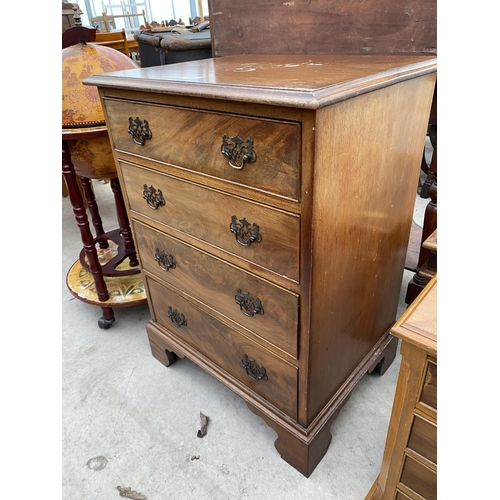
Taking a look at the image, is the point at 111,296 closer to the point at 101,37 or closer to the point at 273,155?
the point at 273,155

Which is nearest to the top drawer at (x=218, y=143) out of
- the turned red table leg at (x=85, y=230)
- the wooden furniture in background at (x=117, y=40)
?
the turned red table leg at (x=85, y=230)

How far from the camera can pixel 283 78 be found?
0.96m

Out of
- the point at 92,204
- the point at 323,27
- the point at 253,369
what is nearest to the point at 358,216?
the point at 253,369

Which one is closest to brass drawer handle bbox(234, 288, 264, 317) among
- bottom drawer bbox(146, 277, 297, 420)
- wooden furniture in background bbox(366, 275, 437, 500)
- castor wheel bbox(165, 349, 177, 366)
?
bottom drawer bbox(146, 277, 297, 420)

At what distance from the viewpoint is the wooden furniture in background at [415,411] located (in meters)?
0.80

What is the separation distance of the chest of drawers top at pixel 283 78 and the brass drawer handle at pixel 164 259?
60 cm

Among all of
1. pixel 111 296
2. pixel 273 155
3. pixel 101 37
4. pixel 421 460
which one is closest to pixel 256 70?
pixel 273 155

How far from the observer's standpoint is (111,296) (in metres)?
2.17

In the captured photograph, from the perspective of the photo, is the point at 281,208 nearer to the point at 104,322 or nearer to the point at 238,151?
the point at 238,151

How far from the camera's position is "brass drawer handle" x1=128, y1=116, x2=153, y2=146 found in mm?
1224

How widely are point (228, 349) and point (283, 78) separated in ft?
3.16

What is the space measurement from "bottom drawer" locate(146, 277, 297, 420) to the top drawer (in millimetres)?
596

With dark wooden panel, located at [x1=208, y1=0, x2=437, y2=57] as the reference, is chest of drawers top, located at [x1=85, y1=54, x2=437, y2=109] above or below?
below

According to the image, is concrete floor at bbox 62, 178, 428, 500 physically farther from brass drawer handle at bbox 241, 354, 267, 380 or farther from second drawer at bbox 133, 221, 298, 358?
second drawer at bbox 133, 221, 298, 358
